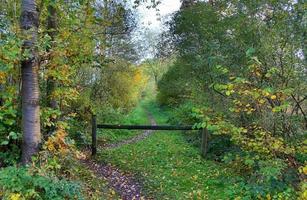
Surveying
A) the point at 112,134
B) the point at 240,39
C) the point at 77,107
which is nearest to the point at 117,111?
the point at 112,134

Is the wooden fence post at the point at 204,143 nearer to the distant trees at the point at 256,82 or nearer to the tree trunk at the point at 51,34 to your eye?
the distant trees at the point at 256,82

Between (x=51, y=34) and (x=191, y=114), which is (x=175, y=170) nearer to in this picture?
(x=191, y=114)

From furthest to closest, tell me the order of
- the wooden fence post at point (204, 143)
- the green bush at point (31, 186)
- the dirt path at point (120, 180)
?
the wooden fence post at point (204, 143)
the dirt path at point (120, 180)
the green bush at point (31, 186)

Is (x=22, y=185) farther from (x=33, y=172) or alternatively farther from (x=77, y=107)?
(x=77, y=107)

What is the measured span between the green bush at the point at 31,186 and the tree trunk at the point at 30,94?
596mm

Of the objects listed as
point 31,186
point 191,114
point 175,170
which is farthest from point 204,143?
point 31,186

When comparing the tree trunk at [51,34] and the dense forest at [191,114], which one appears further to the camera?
the tree trunk at [51,34]

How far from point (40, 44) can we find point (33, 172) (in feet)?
6.82

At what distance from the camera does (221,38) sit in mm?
12469

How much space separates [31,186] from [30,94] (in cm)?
160

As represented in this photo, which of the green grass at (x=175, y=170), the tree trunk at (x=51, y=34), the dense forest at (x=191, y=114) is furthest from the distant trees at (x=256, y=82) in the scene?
the tree trunk at (x=51, y=34)

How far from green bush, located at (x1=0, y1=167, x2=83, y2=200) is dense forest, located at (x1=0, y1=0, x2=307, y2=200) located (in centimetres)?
2

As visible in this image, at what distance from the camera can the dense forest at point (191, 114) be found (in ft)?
18.7

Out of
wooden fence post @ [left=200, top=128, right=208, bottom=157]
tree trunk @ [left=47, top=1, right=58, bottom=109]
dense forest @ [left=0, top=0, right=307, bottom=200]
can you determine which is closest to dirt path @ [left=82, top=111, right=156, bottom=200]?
dense forest @ [left=0, top=0, right=307, bottom=200]
